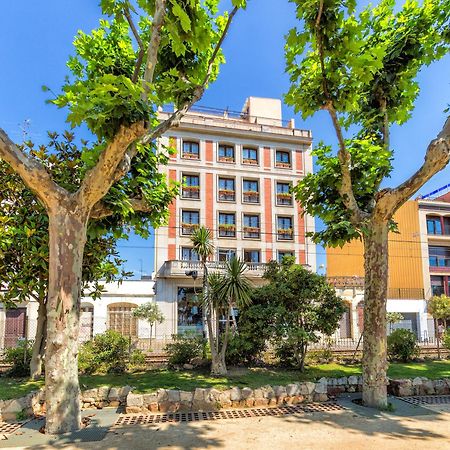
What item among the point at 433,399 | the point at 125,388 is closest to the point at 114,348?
the point at 125,388

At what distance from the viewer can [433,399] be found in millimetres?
9867

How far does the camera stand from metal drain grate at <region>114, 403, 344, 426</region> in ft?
25.7

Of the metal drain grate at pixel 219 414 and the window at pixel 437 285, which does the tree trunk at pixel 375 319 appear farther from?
the window at pixel 437 285

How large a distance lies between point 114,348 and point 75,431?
16.8 feet

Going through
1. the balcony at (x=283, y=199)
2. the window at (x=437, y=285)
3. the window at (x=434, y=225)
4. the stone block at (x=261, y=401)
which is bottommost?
the stone block at (x=261, y=401)

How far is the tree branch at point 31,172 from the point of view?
23.8 ft

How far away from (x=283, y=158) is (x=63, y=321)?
89.1 ft

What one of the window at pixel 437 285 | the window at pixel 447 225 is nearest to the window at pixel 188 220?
the window at pixel 437 285

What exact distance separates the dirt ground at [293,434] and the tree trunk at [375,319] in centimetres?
77

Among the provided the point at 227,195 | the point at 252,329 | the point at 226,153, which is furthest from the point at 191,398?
the point at 226,153

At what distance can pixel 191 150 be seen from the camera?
3053cm

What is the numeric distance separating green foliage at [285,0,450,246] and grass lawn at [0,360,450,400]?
13.5ft

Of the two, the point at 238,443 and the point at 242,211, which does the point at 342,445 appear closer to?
the point at 238,443

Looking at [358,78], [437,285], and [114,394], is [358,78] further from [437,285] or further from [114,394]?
[437,285]
